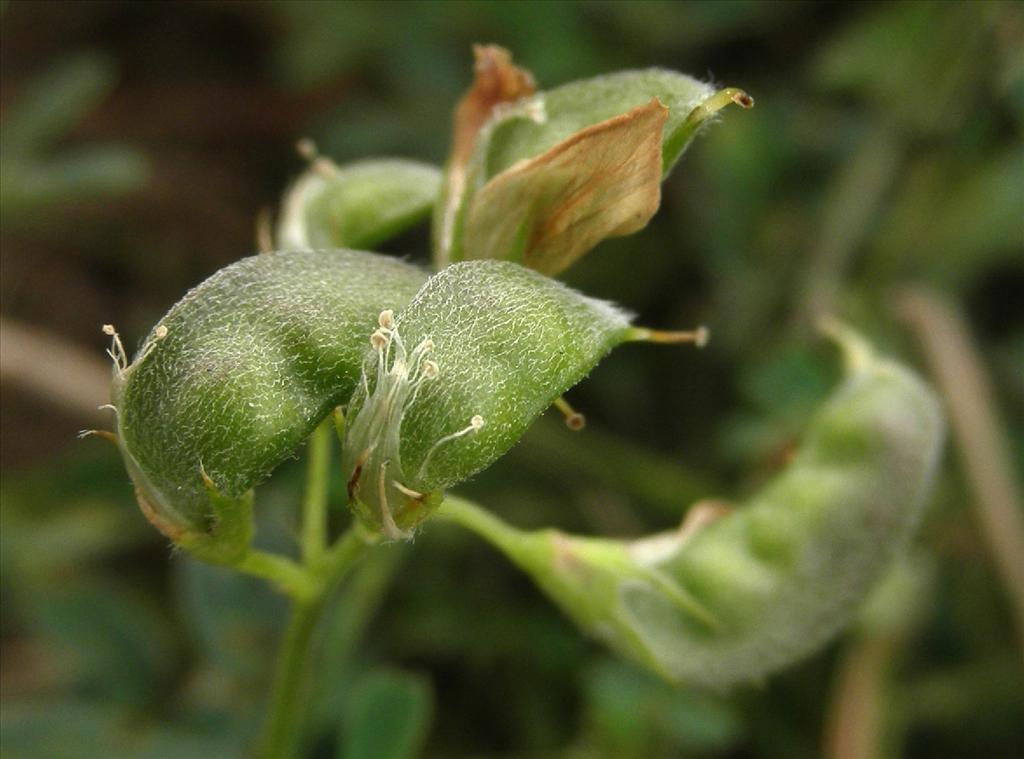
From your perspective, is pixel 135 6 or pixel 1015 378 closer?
pixel 1015 378

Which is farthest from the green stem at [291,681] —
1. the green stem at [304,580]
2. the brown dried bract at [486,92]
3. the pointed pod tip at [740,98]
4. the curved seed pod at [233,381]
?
the pointed pod tip at [740,98]

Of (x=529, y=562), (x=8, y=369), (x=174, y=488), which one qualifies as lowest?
(x=8, y=369)

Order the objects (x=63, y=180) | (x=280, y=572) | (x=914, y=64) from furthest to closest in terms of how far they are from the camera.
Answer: (x=914, y=64) < (x=63, y=180) < (x=280, y=572)

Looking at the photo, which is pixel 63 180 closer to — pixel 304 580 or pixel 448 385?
pixel 304 580

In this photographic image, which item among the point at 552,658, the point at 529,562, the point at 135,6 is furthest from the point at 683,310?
the point at 135,6

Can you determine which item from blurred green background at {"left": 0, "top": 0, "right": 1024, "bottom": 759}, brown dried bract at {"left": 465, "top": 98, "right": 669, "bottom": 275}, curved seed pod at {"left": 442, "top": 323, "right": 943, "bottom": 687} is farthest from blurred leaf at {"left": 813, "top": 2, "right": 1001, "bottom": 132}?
brown dried bract at {"left": 465, "top": 98, "right": 669, "bottom": 275}

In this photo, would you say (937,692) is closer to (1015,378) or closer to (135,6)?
(1015,378)

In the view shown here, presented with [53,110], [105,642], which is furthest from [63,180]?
[105,642]

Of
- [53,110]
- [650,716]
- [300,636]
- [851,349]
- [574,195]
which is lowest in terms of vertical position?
[650,716]
